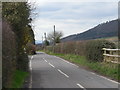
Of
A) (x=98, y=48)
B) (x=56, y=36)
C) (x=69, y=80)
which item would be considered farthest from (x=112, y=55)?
(x=56, y=36)

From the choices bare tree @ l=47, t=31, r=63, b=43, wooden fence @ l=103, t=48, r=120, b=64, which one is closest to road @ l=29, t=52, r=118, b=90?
wooden fence @ l=103, t=48, r=120, b=64

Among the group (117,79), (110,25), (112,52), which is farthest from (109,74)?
(110,25)

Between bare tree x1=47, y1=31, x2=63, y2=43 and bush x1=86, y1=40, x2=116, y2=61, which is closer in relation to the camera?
bush x1=86, y1=40, x2=116, y2=61

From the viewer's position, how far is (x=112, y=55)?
24562 millimetres

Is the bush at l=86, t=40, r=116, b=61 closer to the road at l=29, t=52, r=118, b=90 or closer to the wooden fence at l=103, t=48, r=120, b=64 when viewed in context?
the wooden fence at l=103, t=48, r=120, b=64

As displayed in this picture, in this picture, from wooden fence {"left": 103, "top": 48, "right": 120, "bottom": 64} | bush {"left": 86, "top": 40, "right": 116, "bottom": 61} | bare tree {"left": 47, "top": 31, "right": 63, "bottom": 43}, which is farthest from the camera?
bare tree {"left": 47, "top": 31, "right": 63, "bottom": 43}

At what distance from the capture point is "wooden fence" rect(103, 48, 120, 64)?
23366 millimetres

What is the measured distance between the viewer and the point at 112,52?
25.7m

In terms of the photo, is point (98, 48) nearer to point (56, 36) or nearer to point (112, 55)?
point (112, 55)

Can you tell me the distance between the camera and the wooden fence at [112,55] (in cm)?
2337

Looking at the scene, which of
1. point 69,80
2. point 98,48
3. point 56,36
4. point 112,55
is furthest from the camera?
point 56,36

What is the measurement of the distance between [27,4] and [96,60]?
9.29m

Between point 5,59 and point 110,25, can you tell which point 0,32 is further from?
point 110,25

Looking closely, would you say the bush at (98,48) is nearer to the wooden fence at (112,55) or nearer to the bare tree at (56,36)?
the wooden fence at (112,55)
